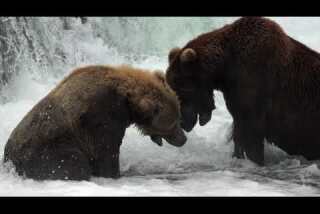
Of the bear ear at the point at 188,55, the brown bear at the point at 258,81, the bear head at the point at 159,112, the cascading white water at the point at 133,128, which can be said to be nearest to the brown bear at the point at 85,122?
the bear head at the point at 159,112

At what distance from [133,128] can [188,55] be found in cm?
301

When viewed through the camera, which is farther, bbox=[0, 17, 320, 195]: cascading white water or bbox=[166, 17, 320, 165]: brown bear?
bbox=[166, 17, 320, 165]: brown bear

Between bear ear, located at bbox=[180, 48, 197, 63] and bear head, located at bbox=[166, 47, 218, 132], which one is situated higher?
bear ear, located at bbox=[180, 48, 197, 63]

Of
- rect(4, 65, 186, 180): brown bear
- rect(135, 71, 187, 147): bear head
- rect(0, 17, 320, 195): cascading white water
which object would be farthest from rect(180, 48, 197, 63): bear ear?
rect(0, 17, 320, 195): cascading white water

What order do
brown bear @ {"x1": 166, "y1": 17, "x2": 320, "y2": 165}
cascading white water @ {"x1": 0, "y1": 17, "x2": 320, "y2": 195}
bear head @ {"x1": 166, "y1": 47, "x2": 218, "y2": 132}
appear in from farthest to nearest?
bear head @ {"x1": 166, "y1": 47, "x2": 218, "y2": 132} → brown bear @ {"x1": 166, "y1": 17, "x2": 320, "y2": 165} → cascading white water @ {"x1": 0, "y1": 17, "x2": 320, "y2": 195}

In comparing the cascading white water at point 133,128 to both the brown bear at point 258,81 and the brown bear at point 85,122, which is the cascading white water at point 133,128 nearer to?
the brown bear at point 85,122

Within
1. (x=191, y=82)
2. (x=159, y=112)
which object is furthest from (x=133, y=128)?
(x=159, y=112)

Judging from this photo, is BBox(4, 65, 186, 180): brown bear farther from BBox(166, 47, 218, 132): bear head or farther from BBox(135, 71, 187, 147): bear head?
BBox(166, 47, 218, 132): bear head

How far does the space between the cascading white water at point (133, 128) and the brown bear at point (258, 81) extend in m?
0.38

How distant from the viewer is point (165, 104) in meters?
6.67

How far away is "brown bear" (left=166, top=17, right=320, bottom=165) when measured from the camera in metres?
6.90

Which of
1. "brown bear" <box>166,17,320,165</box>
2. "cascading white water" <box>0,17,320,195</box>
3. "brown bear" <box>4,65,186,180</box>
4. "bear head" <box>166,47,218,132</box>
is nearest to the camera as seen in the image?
"cascading white water" <box>0,17,320,195</box>

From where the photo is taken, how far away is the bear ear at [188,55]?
700 centimetres

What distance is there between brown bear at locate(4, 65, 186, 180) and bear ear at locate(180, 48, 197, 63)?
563mm
